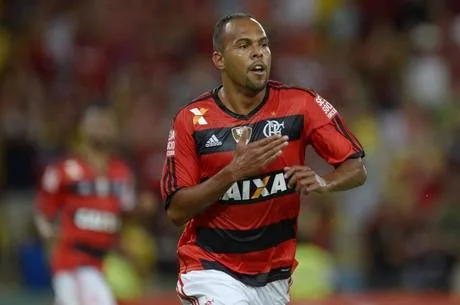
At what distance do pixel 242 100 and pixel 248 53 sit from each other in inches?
11.1

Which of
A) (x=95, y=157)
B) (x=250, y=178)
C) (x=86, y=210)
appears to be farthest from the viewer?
(x=95, y=157)

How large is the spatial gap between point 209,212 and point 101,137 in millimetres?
3867

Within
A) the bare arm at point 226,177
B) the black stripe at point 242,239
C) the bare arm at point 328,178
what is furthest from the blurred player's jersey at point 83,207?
the bare arm at point 328,178

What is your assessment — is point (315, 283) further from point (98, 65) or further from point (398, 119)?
point (98, 65)

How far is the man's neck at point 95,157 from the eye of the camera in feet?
35.2

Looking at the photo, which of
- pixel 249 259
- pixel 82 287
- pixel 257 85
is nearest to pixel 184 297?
pixel 249 259

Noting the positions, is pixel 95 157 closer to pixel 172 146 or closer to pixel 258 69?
pixel 172 146

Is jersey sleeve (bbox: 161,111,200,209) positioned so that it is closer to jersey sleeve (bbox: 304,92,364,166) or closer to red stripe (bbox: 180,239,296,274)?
red stripe (bbox: 180,239,296,274)

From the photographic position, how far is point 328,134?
22.7 feet

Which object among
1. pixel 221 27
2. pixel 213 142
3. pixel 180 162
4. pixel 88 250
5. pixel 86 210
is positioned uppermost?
pixel 221 27

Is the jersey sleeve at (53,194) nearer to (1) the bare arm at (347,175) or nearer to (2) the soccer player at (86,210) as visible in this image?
(2) the soccer player at (86,210)

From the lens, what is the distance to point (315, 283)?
11328 mm

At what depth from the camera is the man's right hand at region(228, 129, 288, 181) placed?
21.2ft

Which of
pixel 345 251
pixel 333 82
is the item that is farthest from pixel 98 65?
pixel 345 251
